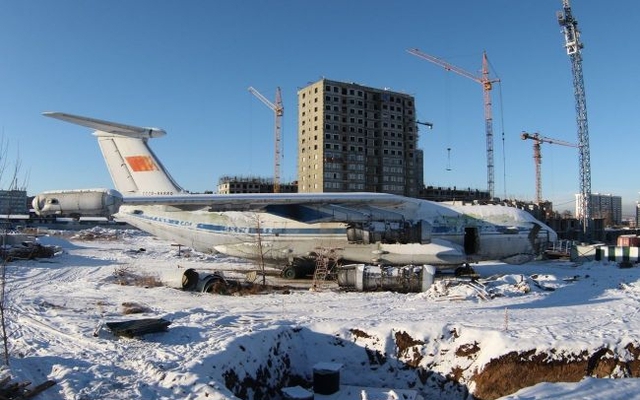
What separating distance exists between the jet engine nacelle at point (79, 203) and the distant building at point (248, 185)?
322 ft

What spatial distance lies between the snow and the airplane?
10.6 ft

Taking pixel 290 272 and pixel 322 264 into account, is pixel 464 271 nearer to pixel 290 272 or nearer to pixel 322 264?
pixel 322 264

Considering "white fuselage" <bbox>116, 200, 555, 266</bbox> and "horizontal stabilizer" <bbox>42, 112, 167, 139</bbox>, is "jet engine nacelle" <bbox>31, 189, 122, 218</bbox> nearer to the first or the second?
"horizontal stabilizer" <bbox>42, 112, 167, 139</bbox>

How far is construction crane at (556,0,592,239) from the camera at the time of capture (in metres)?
64.8

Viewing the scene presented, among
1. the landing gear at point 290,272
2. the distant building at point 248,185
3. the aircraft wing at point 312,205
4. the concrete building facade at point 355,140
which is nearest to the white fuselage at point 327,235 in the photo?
the landing gear at point 290,272

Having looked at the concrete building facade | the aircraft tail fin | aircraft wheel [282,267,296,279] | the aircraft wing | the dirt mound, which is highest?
the concrete building facade

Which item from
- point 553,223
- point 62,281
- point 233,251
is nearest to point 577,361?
point 233,251

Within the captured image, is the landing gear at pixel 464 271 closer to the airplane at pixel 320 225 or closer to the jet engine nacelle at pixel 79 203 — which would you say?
the airplane at pixel 320 225

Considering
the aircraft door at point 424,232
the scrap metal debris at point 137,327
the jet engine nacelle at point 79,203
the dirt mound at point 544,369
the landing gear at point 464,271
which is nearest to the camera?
the scrap metal debris at point 137,327

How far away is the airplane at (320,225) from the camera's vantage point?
19.5m

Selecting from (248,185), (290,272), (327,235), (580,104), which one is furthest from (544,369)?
(248,185)

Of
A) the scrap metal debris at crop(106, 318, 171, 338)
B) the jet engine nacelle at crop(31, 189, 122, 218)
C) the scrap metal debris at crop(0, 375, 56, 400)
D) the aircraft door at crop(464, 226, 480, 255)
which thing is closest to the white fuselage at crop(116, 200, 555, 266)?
the aircraft door at crop(464, 226, 480, 255)

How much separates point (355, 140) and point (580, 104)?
50.5 m

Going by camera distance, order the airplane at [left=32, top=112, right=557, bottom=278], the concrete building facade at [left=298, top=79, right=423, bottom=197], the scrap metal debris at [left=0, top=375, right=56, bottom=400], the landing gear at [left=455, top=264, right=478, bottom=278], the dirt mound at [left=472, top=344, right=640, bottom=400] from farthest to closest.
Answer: the concrete building facade at [left=298, top=79, right=423, bottom=197] < the landing gear at [left=455, top=264, right=478, bottom=278] < the airplane at [left=32, top=112, right=557, bottom=278] < the dirt mound at [left=472, top=344, right=640, bottom=400] < the scrap metal debris at [left=0, top=375, right=56, bottom=400]
